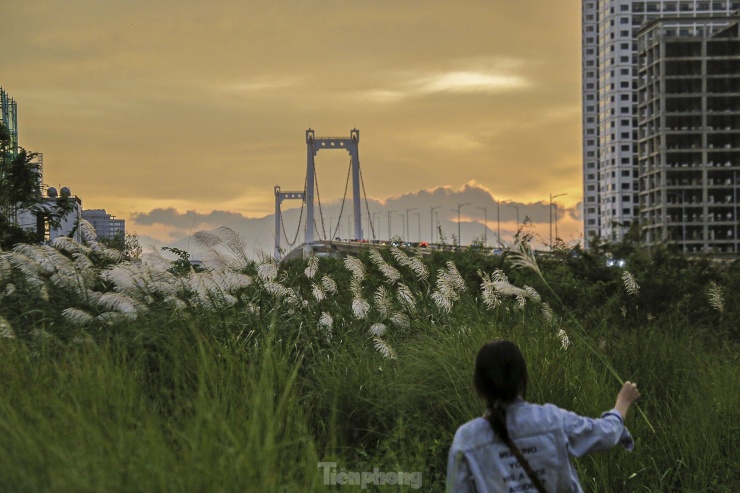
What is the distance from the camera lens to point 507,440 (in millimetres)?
4344

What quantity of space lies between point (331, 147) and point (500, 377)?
103 metres

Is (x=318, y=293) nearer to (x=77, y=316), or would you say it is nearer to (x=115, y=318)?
(x=115, y=318)

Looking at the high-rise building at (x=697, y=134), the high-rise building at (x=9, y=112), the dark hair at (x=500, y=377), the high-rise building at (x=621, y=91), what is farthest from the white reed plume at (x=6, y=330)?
the high-rise building at (x=621, y=91)

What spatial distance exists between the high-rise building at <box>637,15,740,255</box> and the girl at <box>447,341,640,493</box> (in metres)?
108

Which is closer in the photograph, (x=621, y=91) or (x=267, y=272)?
(x=267, y=272)

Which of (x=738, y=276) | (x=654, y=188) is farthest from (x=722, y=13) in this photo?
(x=738, y=276)

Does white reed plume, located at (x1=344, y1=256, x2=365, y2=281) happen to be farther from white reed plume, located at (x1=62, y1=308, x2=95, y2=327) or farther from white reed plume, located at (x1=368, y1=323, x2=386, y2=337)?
white reed plume, located at (x1=62, y1=308, x2=95, y2=327)

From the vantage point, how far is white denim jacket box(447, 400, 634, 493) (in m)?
4.38

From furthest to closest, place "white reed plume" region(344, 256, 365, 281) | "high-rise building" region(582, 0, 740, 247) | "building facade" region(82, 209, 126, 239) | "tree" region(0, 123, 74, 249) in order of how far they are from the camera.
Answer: "high-rise building" region(582, 0, 740, 247) → "building facade" region(82, 209, 126, 239) → "tree" region(0, 123, 74, 249) → "white reed plume" region(344, 256, 365, 281)

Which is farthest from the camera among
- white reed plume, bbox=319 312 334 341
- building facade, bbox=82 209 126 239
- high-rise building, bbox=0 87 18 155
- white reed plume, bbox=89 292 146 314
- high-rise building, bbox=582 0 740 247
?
high-rise building, bbox=582 0 740 247

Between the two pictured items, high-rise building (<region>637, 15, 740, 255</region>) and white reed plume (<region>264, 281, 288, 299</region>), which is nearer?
white reed plume (<region>264, 281, 288, 299</region>)

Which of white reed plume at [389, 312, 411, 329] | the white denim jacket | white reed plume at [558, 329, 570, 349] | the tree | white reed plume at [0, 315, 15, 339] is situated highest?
the tree

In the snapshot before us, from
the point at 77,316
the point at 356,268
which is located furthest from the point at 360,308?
the point at 77,316

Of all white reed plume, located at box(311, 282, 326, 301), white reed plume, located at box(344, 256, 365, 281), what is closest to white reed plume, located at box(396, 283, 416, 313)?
white reed plume, located at box(344, 256, 365, 281)
